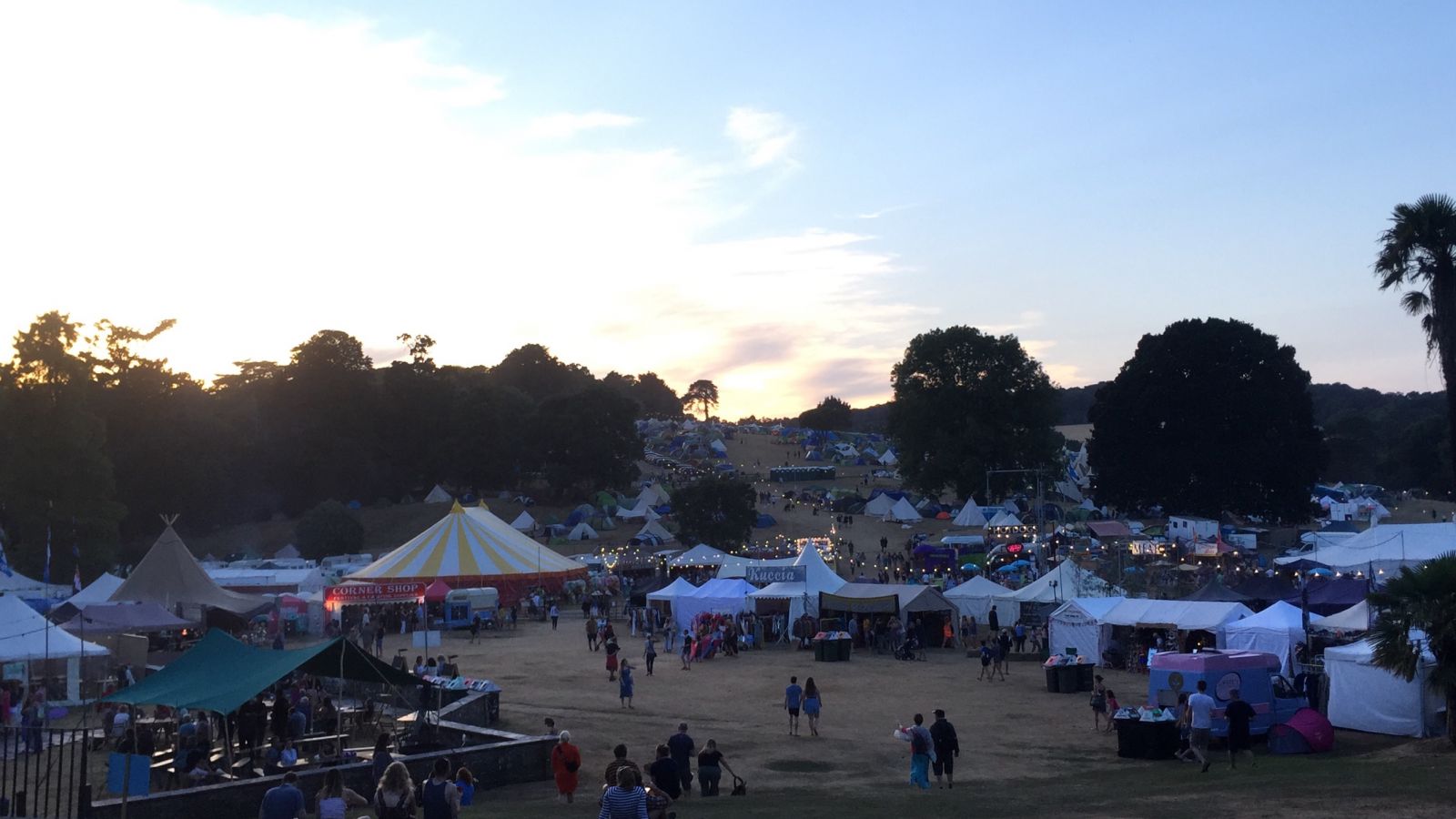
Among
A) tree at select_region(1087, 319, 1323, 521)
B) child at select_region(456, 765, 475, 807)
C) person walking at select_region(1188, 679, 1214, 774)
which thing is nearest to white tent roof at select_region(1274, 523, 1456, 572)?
person walking at select_region(1188, 679, 1214, 774)

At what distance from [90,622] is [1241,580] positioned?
27.5m

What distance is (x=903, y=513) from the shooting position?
6788cm

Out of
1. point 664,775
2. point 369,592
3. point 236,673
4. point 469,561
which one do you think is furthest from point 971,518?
point 664,775

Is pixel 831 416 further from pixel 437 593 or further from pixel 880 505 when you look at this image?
pixel 437 593

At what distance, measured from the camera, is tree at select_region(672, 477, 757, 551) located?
56688 mm

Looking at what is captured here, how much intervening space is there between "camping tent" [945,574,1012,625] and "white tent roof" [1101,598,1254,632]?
235 inches

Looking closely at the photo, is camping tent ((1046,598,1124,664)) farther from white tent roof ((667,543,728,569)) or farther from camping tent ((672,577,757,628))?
white tent roof ((667,543,728,569))

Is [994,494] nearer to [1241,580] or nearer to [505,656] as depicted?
[1241,580]

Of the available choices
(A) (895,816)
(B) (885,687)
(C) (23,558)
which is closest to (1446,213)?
(B) (885,687)

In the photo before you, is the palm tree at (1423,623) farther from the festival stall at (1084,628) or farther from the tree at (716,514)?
the tree at (716,514)

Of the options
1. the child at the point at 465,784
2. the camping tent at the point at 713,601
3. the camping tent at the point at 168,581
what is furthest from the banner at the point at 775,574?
the child at the point at 465,784

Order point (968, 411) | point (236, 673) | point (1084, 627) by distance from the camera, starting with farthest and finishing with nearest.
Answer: point (968, 411) < point (1084, 627) < point (236, 673)

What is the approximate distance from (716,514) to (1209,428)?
84.2 feet

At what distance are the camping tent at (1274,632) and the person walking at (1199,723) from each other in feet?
22.1
